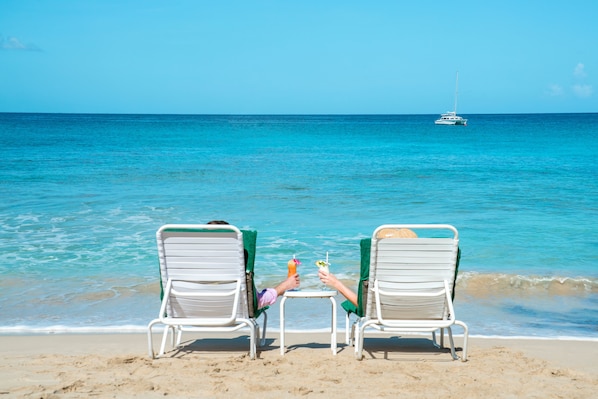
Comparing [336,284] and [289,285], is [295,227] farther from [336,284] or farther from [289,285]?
[336,284]

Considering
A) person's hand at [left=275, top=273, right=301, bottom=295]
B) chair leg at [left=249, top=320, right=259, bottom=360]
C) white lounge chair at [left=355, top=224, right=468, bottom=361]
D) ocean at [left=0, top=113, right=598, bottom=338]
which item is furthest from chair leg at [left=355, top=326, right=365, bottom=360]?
ocean at [left=0, top=113, right=598, bottom=338]

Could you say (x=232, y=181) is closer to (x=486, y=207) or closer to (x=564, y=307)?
(x=486, y=207)

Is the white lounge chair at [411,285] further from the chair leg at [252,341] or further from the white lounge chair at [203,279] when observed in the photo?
the white lounge chair at [203,279]

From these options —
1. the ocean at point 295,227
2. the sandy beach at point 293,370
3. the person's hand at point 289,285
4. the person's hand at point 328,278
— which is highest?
the person's hand at point 328,278

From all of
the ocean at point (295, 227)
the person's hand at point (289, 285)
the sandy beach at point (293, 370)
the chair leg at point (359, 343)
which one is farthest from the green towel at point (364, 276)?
the ocean at point (295, 227)

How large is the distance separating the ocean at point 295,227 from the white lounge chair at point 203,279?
5.44 feet

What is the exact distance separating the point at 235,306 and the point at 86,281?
169 inches

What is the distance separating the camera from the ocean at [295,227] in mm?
7691

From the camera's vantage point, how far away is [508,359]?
5.44 metres

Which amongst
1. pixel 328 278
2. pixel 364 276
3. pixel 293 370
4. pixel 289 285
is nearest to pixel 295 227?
pixel 289 285

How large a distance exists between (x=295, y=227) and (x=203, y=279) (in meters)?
7.42

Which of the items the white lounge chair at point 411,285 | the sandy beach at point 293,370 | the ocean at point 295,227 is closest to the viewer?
the sandy beach at point 293,370

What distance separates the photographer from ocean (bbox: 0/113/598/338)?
7.69 meters

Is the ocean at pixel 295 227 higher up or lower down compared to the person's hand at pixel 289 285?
lower down
